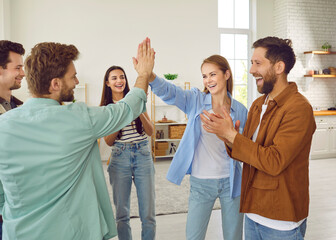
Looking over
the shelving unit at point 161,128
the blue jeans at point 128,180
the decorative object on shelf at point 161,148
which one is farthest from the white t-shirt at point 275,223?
the decorative object on shelf at point 161,148

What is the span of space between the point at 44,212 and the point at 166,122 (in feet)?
18.6

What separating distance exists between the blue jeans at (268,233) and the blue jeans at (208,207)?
0.36 meters

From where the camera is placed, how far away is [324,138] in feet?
23.7

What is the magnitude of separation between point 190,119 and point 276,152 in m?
0.86

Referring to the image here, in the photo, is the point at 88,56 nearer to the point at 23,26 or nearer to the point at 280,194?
the point at 23,26

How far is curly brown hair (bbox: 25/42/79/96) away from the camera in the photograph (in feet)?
4.55

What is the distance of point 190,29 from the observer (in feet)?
24.2

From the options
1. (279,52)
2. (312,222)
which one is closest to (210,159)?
(279,52)

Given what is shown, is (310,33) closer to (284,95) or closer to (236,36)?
(236,36)

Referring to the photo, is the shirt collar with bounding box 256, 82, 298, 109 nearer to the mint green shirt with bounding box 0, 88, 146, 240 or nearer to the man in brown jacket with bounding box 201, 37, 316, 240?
the man in brown jacket with bounding box 201, 37, 316, 240

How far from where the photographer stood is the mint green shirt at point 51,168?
4.34 feet

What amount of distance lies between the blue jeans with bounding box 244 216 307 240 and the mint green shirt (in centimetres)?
79

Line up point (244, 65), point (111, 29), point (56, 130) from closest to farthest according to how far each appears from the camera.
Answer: point (56, 130)
point (111, 29)
point (244, 65)

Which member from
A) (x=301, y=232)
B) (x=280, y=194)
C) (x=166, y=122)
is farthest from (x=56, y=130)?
(x=166, y=122)
